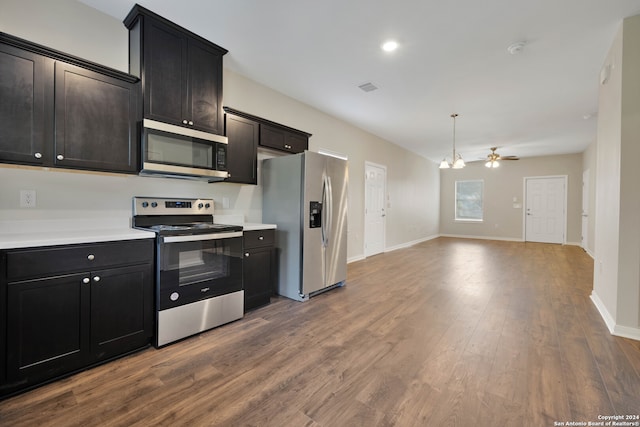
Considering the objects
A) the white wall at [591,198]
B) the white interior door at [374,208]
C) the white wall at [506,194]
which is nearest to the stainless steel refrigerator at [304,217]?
the white interior door at [374,208]

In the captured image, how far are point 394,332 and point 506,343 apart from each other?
2.95 ft

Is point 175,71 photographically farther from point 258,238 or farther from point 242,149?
point 258,238

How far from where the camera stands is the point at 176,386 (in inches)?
71.6

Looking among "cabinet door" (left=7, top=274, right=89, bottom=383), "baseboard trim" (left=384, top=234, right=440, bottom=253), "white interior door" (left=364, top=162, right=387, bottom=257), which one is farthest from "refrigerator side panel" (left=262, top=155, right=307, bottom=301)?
"baseboard trim" (left=384, top=234, right=440, bottom=253)

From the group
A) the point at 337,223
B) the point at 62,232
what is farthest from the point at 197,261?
the point at 337,223

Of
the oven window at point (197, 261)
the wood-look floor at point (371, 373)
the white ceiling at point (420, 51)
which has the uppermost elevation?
the white ceiling at point (420, 51)

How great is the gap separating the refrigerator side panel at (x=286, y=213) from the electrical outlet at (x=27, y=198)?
2.17 metres

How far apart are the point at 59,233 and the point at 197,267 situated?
97 cm

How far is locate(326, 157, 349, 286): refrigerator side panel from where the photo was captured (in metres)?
3.78

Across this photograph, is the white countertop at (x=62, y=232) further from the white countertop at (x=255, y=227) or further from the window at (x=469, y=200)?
the window at (x=469, y=200)

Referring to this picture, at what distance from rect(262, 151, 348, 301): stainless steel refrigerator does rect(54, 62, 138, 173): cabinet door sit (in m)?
1.63

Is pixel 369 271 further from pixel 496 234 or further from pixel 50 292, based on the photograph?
pixel 496 234

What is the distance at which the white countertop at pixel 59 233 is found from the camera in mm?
1742

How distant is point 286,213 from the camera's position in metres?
3.59
